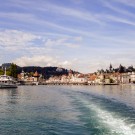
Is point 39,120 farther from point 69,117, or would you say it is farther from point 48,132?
point 48,132

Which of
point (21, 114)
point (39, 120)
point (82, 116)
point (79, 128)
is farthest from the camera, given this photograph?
point (21, 114)

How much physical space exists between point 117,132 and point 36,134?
796 cm

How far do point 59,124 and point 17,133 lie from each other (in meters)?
6.36

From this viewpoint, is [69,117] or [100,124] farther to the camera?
[69,117]

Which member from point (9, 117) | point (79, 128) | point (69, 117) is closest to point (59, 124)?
point (79, 128)

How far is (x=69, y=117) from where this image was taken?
46969 mm

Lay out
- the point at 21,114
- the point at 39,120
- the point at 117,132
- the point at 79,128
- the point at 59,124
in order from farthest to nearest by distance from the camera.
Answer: the point at 21,114 < the point at 39,120 < the point at 59,124 < the point at 79,128 < the point at 117,132

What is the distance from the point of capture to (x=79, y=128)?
38.4 meters

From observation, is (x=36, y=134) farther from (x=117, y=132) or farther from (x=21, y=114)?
(x=21, y=114)

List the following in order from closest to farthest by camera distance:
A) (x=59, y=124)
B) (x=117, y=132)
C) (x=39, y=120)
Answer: (x=117, y=132) < (x=59, y=124) < (x=39, y=120)

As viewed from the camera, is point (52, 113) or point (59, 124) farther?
point (52, 113)

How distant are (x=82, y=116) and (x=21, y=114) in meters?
9.21

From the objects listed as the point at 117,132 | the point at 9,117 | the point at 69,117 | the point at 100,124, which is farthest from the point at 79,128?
the point at 9,117

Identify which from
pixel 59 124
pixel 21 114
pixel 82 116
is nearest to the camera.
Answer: pixel 59 124
